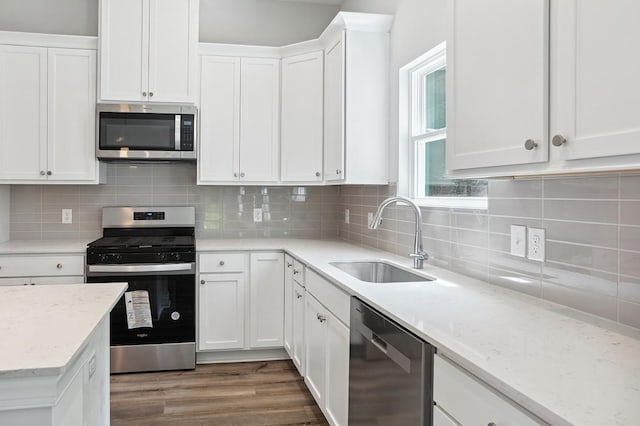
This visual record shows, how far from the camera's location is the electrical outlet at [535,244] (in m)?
1.78

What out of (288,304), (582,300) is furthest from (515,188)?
(288,304)

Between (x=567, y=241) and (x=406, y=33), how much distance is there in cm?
177

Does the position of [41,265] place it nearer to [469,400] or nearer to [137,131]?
[137,131]

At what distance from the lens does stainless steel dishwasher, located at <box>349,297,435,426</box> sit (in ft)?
4.61

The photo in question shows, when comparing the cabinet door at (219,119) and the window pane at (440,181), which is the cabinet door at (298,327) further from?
the cabinet door at (219,119)

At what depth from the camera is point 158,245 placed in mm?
3432

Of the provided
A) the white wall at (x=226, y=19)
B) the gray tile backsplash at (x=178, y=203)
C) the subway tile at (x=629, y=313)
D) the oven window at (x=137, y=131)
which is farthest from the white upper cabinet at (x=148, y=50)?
the subway tile at (x=629, y=313)

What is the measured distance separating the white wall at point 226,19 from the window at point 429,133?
5.34ft

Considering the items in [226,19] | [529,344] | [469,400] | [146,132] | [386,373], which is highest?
[226,19]

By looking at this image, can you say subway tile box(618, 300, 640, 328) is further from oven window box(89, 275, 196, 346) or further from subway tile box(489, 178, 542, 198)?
oven window box(89, 275, 196, 346)

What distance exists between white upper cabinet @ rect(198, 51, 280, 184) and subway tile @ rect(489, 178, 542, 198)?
6.91 ft

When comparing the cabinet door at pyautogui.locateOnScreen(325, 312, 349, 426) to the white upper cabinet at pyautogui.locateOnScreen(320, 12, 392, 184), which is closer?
the cabinet door at pyautogui.locateOnScreen(325, 312, 349, 426)

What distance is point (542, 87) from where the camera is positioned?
4.33ft

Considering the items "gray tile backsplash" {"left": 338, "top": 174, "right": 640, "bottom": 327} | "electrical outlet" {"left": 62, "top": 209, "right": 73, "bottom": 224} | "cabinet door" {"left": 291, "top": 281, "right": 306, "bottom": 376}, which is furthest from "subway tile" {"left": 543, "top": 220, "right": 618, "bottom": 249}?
"electrical outlet" {"left": 62, "top": 209, "right": 73, "bottom": 224}
